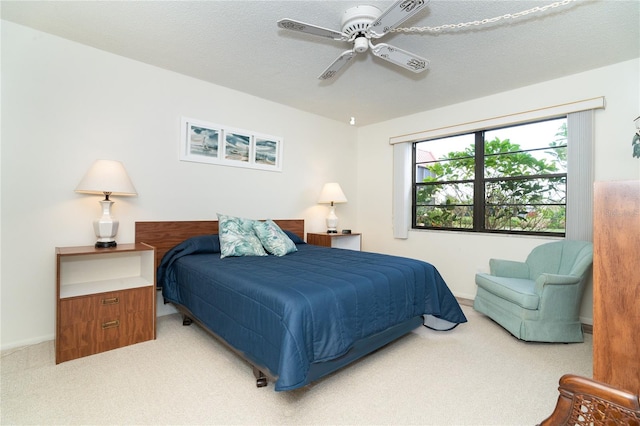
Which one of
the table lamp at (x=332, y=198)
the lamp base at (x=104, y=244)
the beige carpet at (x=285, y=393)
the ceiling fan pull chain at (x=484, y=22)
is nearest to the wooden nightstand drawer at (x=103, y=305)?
the beige carpet at (x=285, y=393)

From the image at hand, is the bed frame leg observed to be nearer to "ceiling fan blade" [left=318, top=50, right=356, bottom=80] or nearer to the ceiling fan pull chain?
"ceiling fan blade" [left=318, top=50, right=356, bottom=80]

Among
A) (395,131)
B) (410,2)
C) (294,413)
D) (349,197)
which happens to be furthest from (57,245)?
(395,131)

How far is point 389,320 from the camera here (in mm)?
2115

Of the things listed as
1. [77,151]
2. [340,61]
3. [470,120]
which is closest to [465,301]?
[470,120]

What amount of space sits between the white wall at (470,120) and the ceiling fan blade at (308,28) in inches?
75.8

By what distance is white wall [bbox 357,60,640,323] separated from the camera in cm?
281

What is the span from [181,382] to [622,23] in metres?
4.05

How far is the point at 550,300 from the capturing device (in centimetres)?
251

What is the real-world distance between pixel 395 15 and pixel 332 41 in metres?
0.83

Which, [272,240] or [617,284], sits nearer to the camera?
[617,284]

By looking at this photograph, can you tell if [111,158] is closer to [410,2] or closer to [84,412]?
[84,412]

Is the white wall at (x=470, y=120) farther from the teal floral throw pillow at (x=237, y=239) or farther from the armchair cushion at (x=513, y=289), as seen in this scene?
the teal floral throw pillow at (x=237, y=239)

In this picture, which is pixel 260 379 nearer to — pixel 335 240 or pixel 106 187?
pixel 106 187

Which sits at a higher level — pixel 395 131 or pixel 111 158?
pixel 395 131
